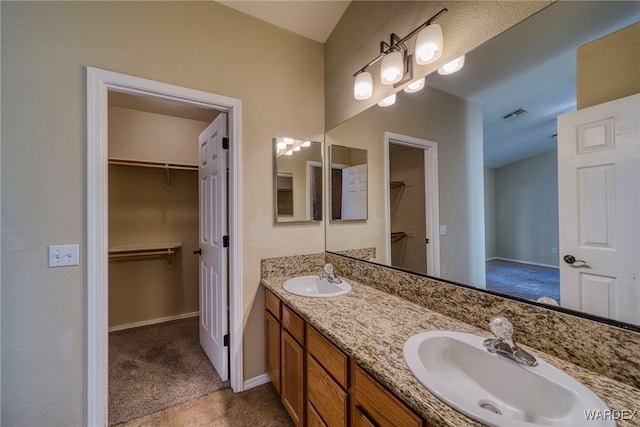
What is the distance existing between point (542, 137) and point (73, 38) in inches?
92.1

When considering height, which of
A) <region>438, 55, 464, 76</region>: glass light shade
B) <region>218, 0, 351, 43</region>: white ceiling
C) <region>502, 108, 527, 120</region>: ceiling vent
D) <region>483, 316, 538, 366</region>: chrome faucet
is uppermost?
<region>218, 0, 351, 43</region>: white ceiling

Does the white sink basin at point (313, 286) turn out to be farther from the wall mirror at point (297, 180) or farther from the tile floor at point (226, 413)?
the tile floor at point (226, 413)

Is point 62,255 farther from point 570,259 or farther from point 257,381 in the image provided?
point 570,259

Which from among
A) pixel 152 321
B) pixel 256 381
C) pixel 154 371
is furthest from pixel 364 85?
pixel 152 321

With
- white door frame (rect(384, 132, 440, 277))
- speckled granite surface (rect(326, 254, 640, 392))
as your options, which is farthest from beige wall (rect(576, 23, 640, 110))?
speckled granite surface (rect(326, 254, 640, 392))

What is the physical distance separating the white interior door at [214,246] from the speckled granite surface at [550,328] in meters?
1.40

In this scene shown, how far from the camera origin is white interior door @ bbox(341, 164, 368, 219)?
190 centimetres

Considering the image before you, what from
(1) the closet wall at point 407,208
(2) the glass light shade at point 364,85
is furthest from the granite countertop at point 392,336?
(2) the glass light shade at point 364,85

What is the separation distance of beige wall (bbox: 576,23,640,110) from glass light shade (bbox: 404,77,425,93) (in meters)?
0.67

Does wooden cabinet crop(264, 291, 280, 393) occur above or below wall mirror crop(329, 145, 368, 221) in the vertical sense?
below

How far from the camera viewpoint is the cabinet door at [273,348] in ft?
5.56

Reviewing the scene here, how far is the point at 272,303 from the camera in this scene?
177 cm

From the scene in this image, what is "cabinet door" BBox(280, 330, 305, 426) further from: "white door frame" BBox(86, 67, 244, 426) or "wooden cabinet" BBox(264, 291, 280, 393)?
"white door frame" BBox(86, 67, 244, 426)

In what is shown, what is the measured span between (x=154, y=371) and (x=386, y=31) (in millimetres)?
3129
